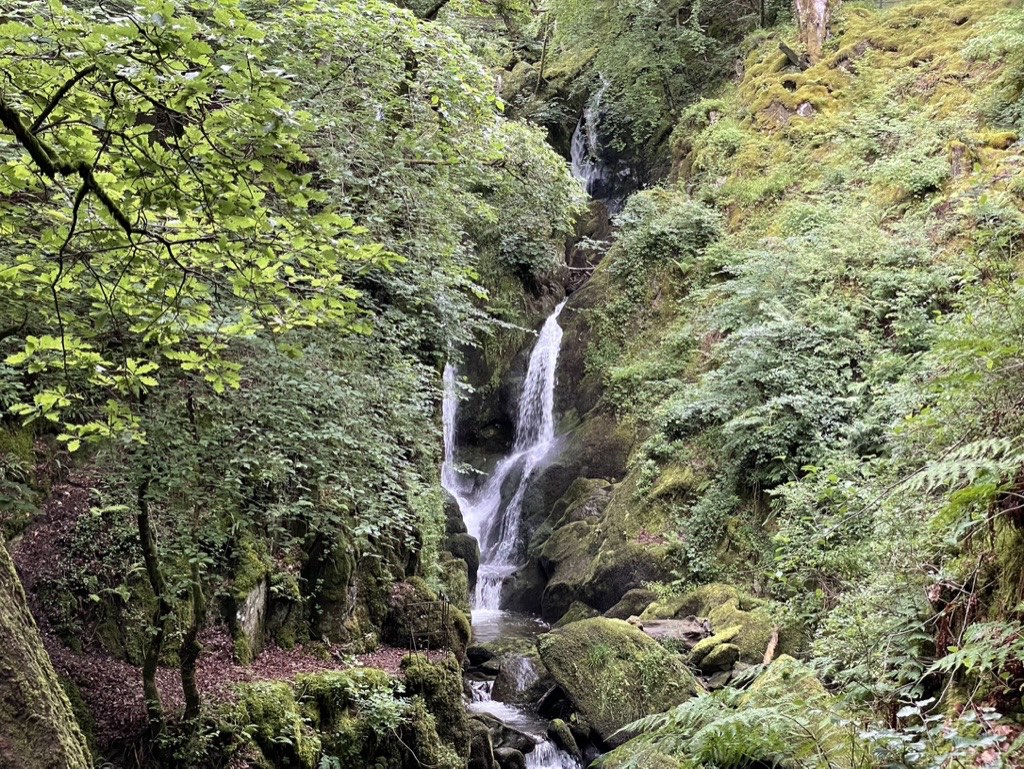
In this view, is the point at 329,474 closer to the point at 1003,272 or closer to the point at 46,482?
the point at 46,482

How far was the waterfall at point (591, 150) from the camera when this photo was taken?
80.2 feet

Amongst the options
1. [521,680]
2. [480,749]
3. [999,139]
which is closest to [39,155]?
[480,749]

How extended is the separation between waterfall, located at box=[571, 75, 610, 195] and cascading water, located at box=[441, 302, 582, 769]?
224 inches

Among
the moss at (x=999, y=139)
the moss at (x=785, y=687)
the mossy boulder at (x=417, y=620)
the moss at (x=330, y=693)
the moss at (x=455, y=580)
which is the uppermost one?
the moss at (x=999, y=139)

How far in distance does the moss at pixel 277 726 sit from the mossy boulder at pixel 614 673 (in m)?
4.28

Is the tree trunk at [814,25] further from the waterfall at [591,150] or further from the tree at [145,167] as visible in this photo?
the tree at [145,167]

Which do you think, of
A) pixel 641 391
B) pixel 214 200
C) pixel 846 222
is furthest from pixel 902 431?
pixel 641 391

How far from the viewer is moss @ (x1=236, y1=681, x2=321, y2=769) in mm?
5812

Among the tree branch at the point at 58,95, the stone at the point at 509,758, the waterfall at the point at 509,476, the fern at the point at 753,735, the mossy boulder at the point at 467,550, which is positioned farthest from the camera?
the waterfall at the point at 509,476

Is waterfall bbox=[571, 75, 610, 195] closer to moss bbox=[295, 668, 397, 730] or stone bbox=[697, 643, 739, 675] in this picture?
stone bbox=[697, 643, 739, 675]

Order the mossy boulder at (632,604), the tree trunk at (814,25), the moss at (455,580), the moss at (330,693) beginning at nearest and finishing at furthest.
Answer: the moss at (330,693) < the moss at (455,580) < the mossy boulder at (632,604) < the tree trunk at (814,25)

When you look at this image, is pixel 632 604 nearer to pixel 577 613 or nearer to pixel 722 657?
pixel 577 613

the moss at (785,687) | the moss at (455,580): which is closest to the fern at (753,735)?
the moss at (785,687)

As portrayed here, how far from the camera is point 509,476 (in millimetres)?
17859
